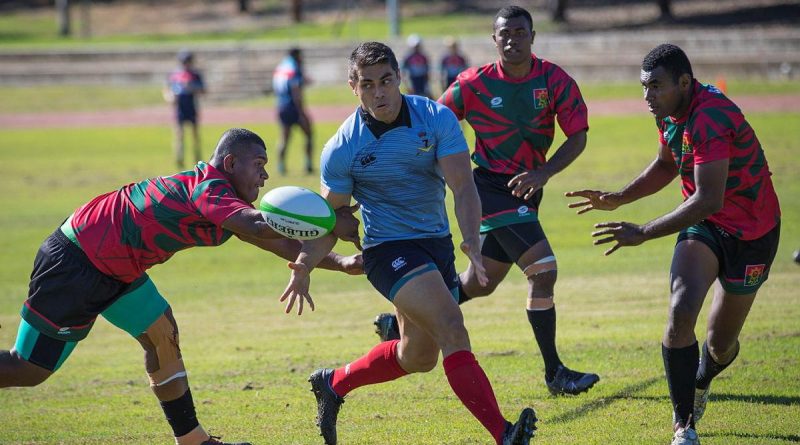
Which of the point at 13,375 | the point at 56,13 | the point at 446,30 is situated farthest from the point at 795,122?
the point at 56,13

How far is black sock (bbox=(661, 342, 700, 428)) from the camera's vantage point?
6.04 metres

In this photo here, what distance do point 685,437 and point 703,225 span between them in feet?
4.12

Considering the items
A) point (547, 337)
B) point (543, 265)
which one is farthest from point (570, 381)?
point (543, 265)

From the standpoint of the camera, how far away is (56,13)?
65312mm

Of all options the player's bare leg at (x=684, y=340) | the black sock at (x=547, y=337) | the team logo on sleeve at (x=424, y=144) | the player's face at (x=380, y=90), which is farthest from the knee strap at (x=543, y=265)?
the player's face at (x=380, y=90)

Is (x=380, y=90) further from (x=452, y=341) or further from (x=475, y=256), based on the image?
(x=452, y=341)

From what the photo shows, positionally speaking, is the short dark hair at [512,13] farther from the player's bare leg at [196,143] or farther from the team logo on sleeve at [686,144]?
the player's bare leg at [196,143]

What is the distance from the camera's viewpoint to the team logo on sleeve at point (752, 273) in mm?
6301

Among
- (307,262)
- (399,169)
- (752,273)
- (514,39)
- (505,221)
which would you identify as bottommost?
(505,221)

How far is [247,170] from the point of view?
232 inches

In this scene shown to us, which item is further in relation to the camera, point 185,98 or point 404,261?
Result: point 185,98

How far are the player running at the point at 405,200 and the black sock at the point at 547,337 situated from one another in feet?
4.37

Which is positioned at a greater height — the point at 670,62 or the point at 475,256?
the point at 670,62

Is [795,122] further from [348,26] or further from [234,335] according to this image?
[348,26]
